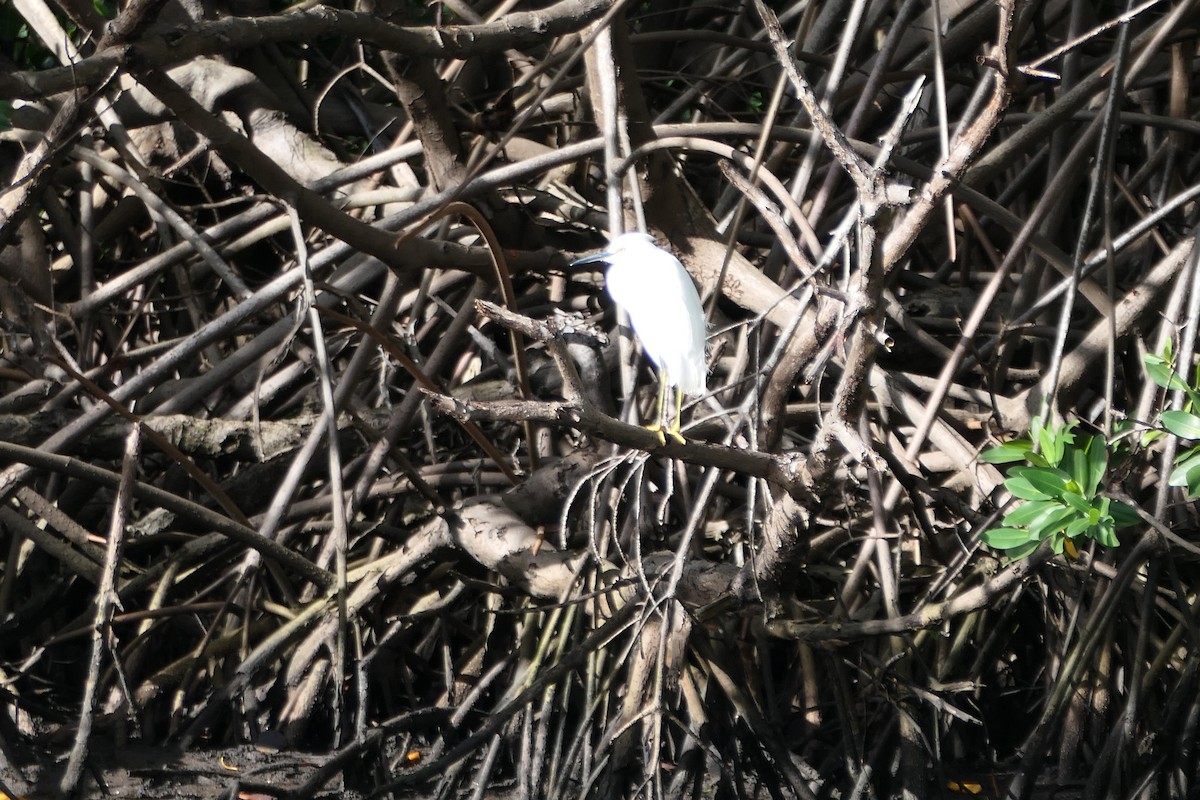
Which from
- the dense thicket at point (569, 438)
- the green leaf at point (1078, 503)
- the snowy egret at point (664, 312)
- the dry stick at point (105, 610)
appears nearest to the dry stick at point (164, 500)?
the dense thicket at point (569, 438)

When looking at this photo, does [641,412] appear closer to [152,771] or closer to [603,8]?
[603,8]

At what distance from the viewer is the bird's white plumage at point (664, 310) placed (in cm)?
215

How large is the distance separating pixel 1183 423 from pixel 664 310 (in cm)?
88

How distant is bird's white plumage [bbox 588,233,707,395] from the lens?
2.15 metres

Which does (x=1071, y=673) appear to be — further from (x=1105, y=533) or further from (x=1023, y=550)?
(x=1105, y=533)

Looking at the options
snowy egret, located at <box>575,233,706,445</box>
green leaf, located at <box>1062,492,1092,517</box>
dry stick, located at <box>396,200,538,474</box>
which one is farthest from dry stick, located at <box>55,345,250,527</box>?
green leaf, located at <box>1062,492,1092,517</box>

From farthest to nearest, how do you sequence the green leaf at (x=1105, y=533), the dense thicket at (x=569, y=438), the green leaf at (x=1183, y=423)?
the dense thicket at (x=569, y=438)
the green leaf at (x=1105, y=533)
the green leaf at (x=1183, y=423)

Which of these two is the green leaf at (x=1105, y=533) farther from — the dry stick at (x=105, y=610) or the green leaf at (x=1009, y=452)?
the dry stick at (x=105, y=610)

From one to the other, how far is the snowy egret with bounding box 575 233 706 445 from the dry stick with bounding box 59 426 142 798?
37.1 inches

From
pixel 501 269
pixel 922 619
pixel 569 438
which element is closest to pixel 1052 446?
pixel 922 619

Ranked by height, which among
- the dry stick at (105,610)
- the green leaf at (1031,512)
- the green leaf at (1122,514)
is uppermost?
the green leaf at (1122,514)

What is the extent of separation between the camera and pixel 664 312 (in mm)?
2174

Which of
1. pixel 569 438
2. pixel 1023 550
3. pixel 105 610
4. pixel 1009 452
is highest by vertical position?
pixel 569 438

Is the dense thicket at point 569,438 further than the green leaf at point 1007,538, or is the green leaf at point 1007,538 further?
the dense thicket at point 569,438
